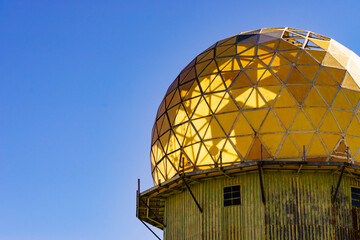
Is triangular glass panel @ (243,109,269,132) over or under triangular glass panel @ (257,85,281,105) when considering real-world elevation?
under

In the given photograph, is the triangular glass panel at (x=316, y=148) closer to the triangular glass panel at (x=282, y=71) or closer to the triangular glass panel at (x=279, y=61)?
the triangular glass panel at (x=282, y=71)

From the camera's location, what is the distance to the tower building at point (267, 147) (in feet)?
83.6

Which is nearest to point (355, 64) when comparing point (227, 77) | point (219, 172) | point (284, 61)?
point (284, 61)

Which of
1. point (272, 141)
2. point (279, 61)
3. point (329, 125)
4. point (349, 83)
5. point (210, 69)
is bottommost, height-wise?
point (272, 141)

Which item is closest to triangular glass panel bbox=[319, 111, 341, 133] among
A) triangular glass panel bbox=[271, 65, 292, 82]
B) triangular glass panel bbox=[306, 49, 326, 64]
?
triangular glass panel bbox=[271, 65, 292, 82]

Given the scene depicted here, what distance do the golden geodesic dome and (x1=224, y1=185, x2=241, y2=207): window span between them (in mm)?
1224

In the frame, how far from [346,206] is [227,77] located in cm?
774

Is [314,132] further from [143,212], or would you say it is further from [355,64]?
[143,212]

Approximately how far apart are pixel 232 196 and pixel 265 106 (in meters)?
4.18

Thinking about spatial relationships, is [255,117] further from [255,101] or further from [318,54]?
[318,54]

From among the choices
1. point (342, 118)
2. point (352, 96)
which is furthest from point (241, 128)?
point (352, 96)

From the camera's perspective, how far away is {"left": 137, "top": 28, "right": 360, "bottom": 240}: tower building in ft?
83.6

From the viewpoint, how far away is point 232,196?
26.4 m

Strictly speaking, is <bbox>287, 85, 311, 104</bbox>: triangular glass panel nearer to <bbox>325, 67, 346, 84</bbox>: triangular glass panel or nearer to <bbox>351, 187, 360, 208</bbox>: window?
<bbox>325, 67, 346, 84</bbox>: triangular glass panel
